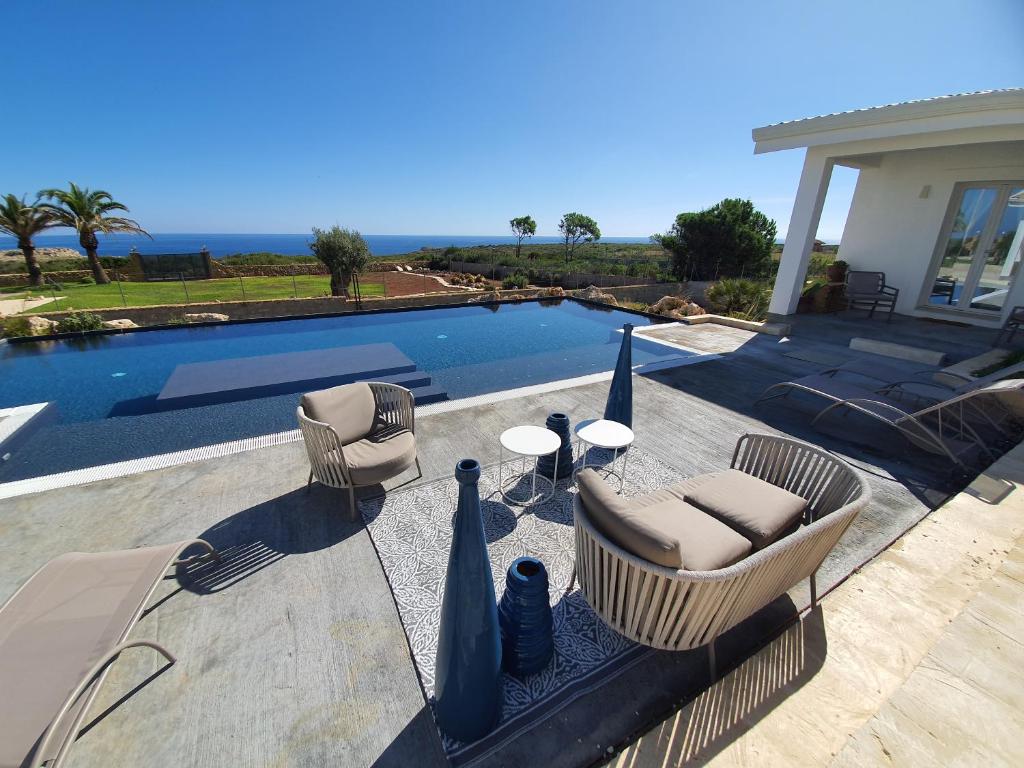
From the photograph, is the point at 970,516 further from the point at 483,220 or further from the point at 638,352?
the point at 483,220

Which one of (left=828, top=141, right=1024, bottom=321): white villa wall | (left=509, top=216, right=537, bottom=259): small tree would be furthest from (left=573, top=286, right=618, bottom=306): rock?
(left=509, top=216, right=537, bottom=259): small tree

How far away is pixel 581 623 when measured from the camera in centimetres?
222

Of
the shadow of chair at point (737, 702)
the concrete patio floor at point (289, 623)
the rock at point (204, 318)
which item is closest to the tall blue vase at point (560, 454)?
the concrete patio floor at point (289, 623)

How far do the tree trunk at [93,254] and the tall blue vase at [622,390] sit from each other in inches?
979

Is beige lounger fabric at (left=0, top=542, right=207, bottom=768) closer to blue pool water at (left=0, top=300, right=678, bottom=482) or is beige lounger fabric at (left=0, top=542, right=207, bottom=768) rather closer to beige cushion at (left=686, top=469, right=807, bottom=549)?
blue pool water at (left=0, top=300, right=678, bottom=482)

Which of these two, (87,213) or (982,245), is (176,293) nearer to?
(87,213)

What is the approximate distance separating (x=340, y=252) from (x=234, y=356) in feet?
22.5

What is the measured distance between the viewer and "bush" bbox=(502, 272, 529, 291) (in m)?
20.7

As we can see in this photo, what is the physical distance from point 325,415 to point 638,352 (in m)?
6.23

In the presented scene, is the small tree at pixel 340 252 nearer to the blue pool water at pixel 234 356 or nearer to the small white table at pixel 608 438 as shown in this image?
the blue pool water at pixel 234 356

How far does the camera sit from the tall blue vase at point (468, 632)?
149 cm

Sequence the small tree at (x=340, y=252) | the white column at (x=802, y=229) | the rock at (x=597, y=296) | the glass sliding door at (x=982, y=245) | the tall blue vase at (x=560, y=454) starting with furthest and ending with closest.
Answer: the rock at (x=597, y=296) → the small tree at (x=340, y=252) → the white column at (x=802, y=229) → the glass sliding door at (x=982, y=245) → the tall blue vase at (x=560, y=454)

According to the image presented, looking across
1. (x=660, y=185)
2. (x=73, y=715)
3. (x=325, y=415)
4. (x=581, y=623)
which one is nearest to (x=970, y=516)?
(x=581, y=623)

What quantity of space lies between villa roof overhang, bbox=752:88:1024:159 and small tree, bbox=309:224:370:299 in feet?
40.7
